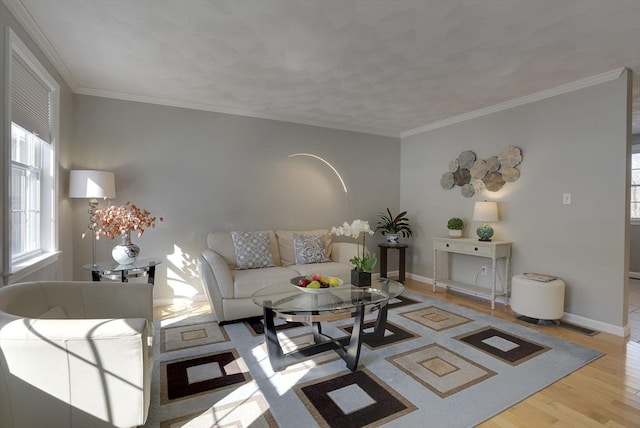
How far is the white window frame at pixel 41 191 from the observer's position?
2.02 m

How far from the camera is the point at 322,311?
90.0 inches

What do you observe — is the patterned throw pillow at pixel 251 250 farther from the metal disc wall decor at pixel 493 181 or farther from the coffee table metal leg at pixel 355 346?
the metal disc wall decor at pixel 493 181

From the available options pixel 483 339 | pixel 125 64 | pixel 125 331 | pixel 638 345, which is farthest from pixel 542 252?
pixel 125 64

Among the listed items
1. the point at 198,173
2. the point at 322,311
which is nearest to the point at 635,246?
the point at 322,311

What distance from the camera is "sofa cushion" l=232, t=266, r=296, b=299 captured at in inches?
128

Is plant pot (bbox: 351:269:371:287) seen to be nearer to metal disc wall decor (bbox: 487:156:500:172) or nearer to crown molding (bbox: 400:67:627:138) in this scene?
metal disc wall decor (bbox: 487:156:500:172)

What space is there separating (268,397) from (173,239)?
248 cm

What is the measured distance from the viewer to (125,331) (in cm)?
139

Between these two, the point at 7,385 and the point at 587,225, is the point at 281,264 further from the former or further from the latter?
the point at 587,225

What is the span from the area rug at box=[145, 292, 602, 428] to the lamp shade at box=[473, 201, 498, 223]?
49.6 inches

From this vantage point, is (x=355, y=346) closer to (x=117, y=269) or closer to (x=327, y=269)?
(x=327, y=269)

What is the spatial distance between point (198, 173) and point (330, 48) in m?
2.28

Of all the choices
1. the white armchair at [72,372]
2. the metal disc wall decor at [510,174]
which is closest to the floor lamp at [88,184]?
the white armchair at [72,372]

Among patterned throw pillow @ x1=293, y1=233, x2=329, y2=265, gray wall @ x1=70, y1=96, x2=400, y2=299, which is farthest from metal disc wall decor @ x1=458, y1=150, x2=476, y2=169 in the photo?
patterned throw pillow @ x1=293, y1=233, x2=329, y2=265
